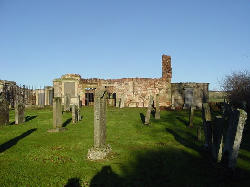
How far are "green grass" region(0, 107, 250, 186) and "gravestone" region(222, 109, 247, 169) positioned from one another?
368mm

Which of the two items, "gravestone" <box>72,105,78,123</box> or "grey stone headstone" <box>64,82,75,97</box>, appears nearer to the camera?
"gravestone" <box>72,105,78,123</box>

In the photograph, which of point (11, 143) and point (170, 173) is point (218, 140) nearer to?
point (170, 173)

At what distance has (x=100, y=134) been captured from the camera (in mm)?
6680

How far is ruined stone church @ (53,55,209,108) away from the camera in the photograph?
85.7 ft

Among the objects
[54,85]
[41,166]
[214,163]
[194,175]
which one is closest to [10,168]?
[41,166]

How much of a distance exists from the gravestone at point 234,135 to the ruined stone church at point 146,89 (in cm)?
2018

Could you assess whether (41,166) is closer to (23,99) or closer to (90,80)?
(90,80)

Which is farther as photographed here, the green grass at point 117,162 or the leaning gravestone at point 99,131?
the leaning gravestone at point 99,131

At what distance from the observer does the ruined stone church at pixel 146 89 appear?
85.7 ft

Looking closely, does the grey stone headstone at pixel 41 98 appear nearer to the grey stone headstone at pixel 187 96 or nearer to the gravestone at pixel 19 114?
the gravestone at pixel 19 114

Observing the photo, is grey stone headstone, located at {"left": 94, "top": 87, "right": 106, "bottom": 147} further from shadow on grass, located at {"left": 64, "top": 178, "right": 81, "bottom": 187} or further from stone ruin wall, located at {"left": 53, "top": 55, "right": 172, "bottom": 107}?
stone ruin wall, located at {"left": 53, "top": 55, "right": 172, "bottom": 107}

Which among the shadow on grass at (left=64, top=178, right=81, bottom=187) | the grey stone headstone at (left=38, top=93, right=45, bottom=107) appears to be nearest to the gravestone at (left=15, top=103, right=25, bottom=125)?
the shadow on grass at (left=64, top=178, right=81, bottom=187)

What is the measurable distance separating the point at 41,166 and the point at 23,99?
25.6 metres

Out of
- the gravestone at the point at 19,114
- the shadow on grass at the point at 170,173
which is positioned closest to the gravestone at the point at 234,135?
the shadow on grass at the point at 170,173
